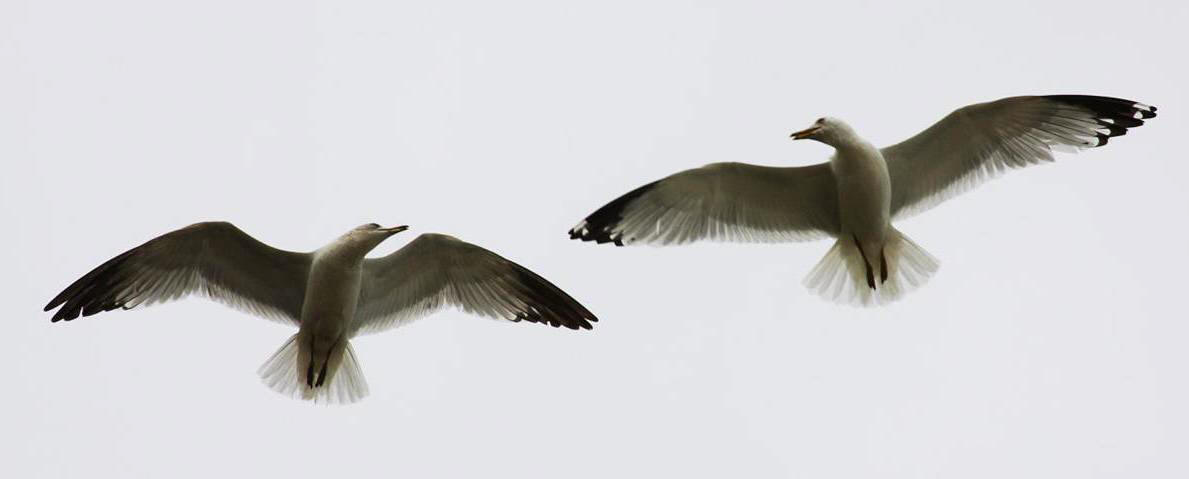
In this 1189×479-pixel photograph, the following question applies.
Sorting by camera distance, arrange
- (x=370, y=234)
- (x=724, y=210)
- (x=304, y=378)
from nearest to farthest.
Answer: (x=370, y=234), (x=304, y=378), (x=724, y=210)

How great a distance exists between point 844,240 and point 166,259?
4293 millimetres

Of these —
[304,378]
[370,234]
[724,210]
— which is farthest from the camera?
[724,210]

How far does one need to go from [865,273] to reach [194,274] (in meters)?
4.27

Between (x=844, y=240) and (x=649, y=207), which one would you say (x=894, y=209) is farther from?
(x=649, y=207)

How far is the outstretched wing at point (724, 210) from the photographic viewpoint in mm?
9820

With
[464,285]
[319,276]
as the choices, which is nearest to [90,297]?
[319,276]

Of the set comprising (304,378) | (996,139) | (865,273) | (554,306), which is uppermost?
(996,139)

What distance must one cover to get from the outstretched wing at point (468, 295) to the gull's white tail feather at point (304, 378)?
26 centimetres

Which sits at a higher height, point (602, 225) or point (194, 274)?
point (602, 225)

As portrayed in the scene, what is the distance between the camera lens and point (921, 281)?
9.88 metres

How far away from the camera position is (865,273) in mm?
9914

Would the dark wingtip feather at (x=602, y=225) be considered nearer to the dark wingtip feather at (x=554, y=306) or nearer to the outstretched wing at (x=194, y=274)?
the dark wingtip feather at (x=554, y=306)

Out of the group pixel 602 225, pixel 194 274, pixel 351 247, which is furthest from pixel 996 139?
pixel 194 274

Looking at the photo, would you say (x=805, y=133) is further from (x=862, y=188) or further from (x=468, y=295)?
(x=468, y=295)
